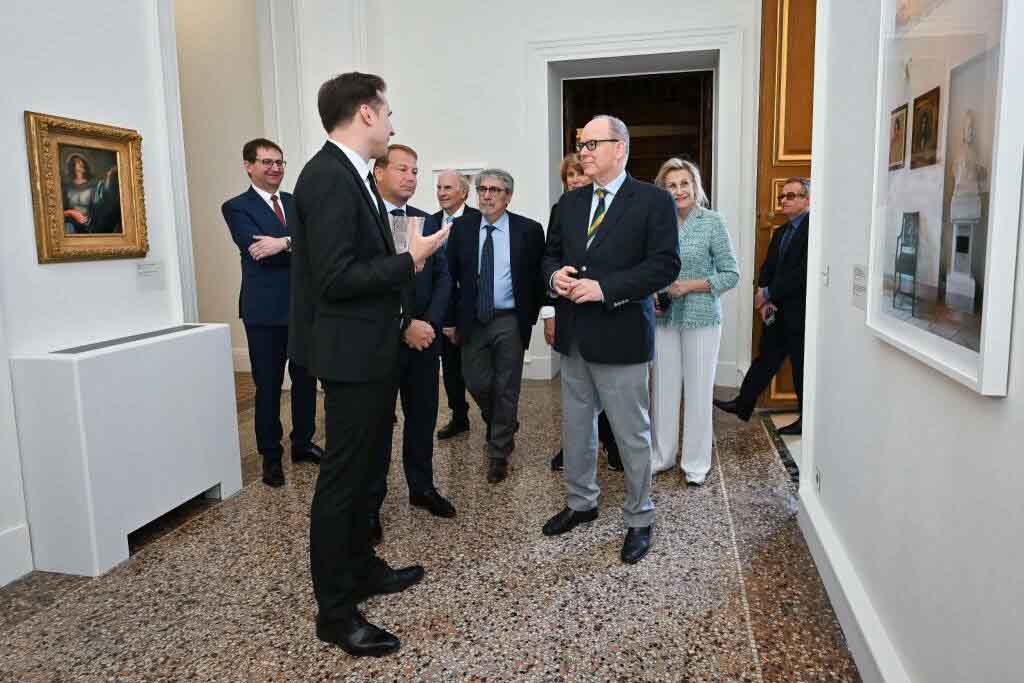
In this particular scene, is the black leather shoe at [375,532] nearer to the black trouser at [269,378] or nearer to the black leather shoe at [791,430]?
the black trouser at [269,378]

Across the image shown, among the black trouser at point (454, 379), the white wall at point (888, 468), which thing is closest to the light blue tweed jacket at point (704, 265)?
the white wall at point (888, 468)

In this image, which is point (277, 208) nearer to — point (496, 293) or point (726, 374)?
point (496, 293)

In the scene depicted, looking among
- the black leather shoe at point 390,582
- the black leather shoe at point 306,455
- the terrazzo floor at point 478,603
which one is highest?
the black leather shoe at point 306,455

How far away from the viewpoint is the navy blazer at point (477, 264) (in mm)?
3959

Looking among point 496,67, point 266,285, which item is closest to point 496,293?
point 266,285

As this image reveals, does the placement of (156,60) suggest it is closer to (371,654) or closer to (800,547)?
(371,654)

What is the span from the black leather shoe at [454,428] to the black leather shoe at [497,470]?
0.86m

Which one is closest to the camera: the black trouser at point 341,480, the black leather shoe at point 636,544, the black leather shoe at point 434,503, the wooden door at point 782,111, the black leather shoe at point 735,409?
the black trouser at point 341,480

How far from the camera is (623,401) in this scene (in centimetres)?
A: 301

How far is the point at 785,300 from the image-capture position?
4520 mm

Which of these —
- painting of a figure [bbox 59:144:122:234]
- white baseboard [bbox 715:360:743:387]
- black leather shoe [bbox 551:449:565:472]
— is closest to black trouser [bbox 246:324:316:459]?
painting of a figure [bbox 59:144:122:234]

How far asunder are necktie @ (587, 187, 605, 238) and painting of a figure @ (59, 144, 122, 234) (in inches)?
90.0

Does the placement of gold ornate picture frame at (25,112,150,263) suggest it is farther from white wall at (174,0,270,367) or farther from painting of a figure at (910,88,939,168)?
white wall at (174,0,270,367)

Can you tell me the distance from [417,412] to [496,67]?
14.0ft
